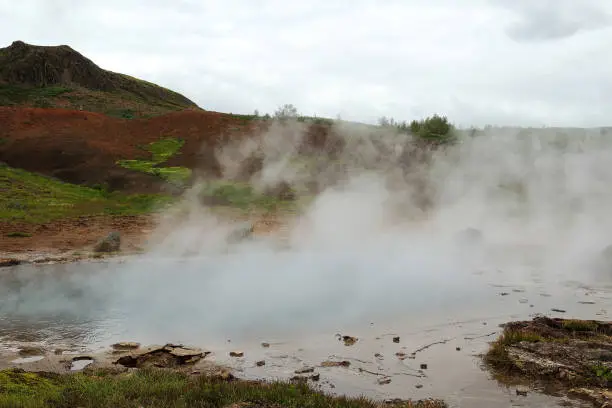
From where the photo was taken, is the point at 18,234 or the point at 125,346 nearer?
the point at 125,346

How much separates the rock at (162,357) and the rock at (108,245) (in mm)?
9699

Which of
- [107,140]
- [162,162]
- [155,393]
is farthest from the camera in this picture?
[107,140]

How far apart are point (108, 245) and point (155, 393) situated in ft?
38.9

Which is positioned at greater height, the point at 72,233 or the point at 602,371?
the point at 72,233

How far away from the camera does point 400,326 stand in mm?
7984

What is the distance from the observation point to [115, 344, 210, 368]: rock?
21.5ft

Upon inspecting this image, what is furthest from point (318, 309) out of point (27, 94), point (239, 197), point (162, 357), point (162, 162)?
point (27, 94)

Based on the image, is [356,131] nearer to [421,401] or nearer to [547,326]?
[547,326]

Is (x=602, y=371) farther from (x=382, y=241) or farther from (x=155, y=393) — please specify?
(x=382, y=241)

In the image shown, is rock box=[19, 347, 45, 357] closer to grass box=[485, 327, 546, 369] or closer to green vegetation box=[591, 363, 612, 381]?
grass box=[485, 327, 546, 369]

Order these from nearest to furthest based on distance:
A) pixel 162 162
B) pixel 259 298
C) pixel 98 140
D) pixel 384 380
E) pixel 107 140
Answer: pixel 384 380, pixel 259 298, pixel 162 162, pixel 98 140, pixel 107 140

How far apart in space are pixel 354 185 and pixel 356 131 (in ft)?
30.2

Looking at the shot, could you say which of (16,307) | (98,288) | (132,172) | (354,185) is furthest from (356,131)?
(16,307)

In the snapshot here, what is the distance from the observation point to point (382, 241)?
16.0 meters
